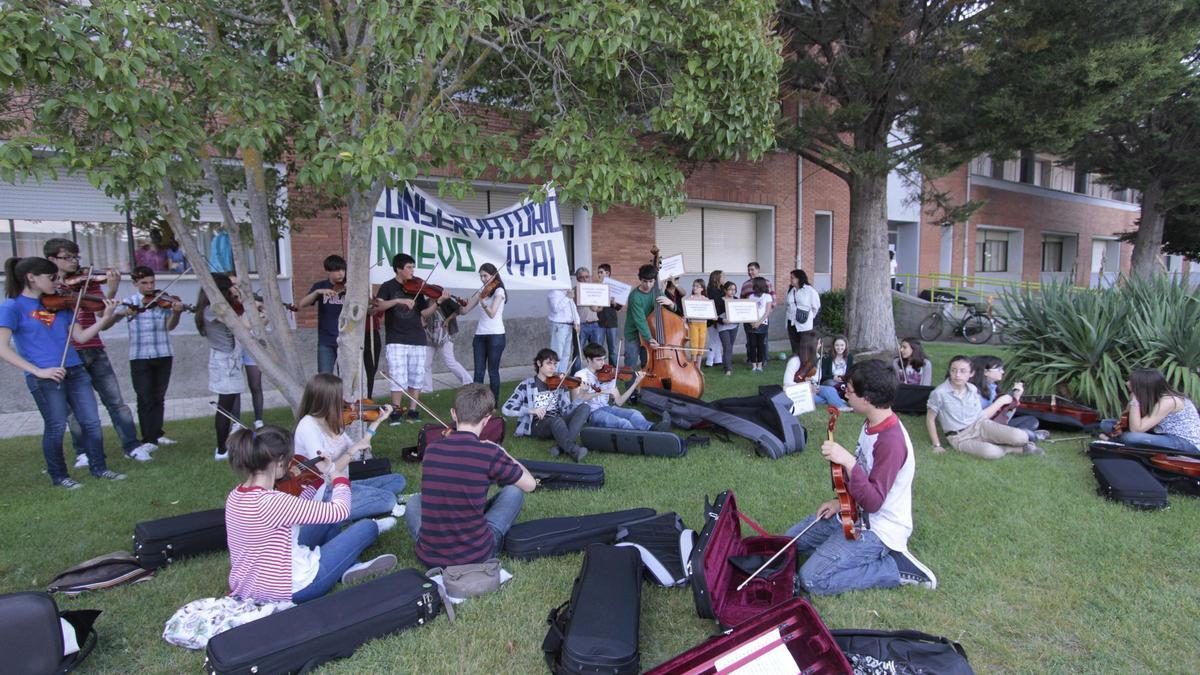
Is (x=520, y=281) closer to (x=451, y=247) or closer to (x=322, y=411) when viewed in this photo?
(x=451, y=247)

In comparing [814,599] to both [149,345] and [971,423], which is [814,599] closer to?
[971,423]

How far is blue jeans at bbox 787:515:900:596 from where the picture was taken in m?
3.40

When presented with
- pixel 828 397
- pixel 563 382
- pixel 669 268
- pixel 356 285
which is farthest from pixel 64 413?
pixel 828 397

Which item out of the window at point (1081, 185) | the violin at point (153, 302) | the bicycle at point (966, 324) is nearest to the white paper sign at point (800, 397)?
the violin at point (153, 302)

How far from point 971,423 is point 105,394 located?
799cm

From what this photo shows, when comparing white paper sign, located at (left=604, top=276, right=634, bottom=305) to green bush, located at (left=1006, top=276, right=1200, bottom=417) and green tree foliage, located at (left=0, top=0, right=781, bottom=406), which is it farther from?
green bush, located at (left=1006, top=276, right=1200, bottom=417)

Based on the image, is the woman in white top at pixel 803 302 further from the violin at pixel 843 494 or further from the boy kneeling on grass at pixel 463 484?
the boy kneeling on grass at pixel 463 484

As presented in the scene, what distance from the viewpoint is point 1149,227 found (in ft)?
57.6

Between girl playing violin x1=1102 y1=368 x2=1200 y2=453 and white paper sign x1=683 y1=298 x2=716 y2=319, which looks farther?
white paper sign x1=683 y1=298 x2=716 y2=319

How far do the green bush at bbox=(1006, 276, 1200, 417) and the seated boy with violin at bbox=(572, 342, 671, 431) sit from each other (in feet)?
14.4

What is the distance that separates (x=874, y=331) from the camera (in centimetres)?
1136

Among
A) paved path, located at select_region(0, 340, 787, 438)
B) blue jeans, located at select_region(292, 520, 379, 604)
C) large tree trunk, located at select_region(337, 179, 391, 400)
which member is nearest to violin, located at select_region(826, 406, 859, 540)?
blue jeans, located at select_region(292, 520, 379, 604)

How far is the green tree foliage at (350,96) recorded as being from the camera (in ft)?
11.8

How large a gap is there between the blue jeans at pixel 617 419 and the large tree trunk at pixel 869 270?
6610mm
